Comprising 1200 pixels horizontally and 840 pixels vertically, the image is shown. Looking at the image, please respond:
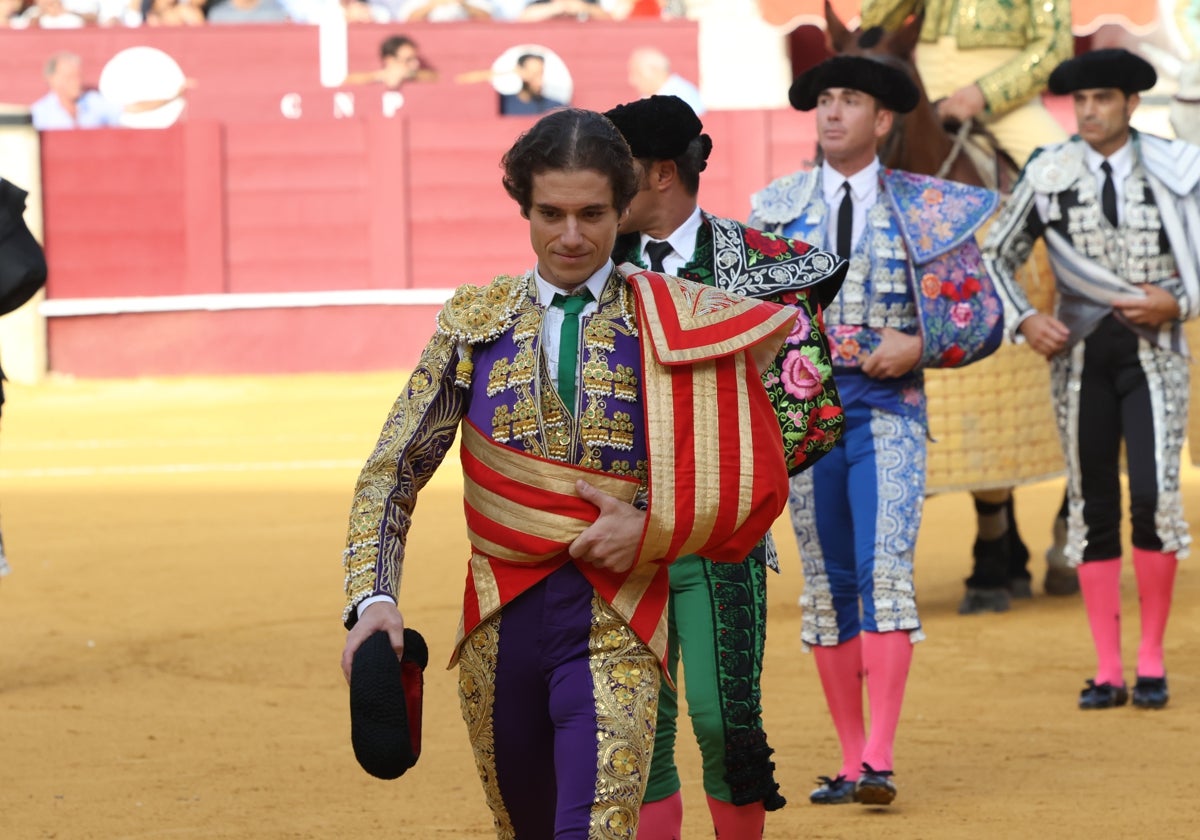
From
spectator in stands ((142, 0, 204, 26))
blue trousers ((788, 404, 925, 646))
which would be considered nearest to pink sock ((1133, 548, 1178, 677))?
blue trousers ((788, 404, 925, 646))

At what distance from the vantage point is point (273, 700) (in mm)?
5867

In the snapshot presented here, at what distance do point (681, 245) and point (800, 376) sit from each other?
41 cm

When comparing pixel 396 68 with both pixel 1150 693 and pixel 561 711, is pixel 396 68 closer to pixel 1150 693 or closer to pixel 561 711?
pixel 1150 693

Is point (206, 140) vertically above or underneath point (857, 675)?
Result: above

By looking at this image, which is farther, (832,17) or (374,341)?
(374,341)

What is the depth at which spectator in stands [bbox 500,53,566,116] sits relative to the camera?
16.8 metres

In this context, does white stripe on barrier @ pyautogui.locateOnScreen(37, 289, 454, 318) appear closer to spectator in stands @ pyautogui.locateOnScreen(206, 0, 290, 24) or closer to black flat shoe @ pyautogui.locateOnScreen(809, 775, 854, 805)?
spectator in stands @ pyautogui.locateOnScreen(206, 0, 290, 24)

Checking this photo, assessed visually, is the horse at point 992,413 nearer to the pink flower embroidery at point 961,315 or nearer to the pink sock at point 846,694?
the pink flower embroidery at point 961,315

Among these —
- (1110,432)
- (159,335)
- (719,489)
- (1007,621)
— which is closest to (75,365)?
(159,335)

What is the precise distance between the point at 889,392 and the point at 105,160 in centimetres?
1269

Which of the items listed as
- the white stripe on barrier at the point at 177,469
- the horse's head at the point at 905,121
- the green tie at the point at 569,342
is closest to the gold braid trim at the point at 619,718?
the green tie at the point at 569,342

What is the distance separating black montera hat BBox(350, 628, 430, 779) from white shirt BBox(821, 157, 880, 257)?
7.76ft

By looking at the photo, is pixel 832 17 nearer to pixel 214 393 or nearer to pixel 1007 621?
pixel 1007 621

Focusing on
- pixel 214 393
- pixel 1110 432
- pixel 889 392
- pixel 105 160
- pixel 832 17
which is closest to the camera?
pixel 889 392
